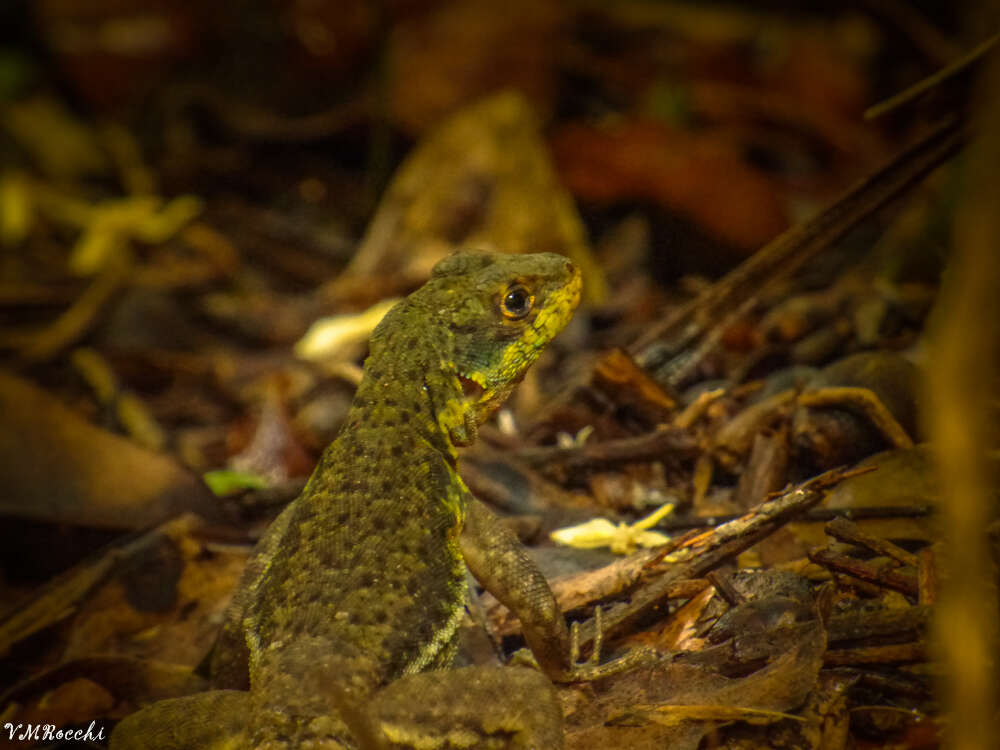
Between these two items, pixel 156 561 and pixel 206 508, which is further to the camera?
pixel 206 508

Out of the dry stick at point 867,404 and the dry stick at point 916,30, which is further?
the dry stick at point 916,30

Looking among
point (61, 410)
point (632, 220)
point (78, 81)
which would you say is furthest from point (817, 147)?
point (78, 81)

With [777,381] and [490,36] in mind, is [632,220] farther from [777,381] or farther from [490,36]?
[777,381]

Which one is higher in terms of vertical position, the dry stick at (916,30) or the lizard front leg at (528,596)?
the dry stick at (916,30)

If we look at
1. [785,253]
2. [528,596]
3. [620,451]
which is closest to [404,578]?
[528,596]

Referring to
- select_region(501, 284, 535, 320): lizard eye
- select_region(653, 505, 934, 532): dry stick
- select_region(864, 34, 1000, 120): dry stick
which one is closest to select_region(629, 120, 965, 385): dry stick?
select_region(864, 34, 1000, 120): dry stick

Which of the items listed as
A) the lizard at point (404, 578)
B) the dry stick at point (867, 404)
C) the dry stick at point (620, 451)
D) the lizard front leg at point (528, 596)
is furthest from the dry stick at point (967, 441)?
the dry stick at point (620, 451)

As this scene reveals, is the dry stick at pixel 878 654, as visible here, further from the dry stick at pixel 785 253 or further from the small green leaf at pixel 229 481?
the small green leaf at pixel 229 481
